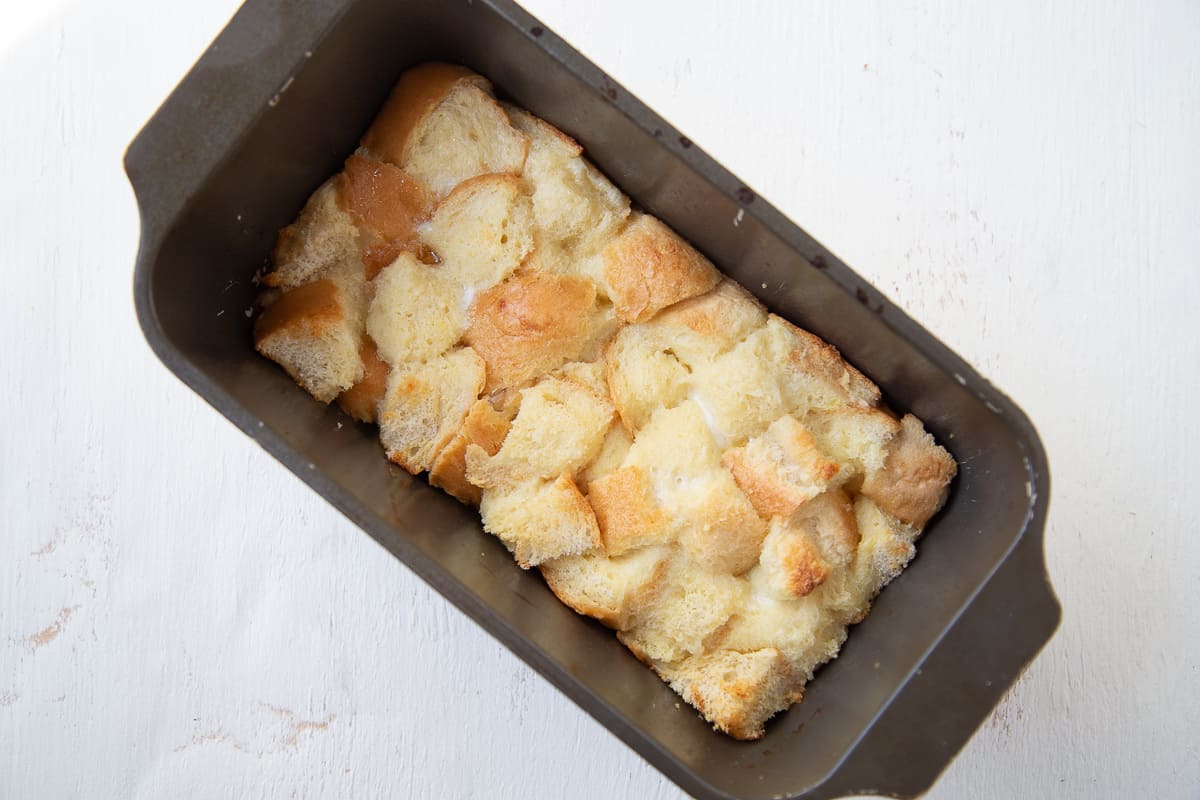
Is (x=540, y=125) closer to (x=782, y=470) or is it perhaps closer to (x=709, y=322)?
(x=709, y=322)

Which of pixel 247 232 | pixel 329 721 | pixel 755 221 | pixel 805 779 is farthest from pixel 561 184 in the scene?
pixel 329 721

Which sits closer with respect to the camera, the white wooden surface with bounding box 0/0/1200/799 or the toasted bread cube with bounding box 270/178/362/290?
the toasted bread cube with bounding box 270/178/362/290

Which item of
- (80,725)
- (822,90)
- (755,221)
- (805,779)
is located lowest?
(80,725)

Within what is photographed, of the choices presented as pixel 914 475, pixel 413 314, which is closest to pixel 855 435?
pixel 914 475

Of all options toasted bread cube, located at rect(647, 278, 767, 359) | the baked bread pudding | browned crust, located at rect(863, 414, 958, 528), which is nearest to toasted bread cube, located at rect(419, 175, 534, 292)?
the baked bread pudding

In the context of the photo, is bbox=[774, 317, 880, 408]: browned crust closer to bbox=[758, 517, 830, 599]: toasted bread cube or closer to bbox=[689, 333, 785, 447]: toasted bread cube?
bbox=[689, 333, 785, 447]: toasted bread cube

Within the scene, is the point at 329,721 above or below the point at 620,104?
below

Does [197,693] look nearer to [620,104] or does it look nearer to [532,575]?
[532,575]
